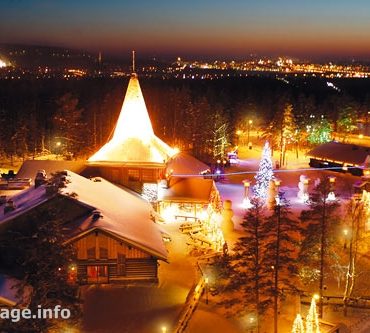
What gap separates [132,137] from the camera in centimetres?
2920

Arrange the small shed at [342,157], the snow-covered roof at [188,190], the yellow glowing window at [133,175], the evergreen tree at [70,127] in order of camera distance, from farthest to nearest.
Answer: the evergreen tree at [70,127] < the small shed at [342,157] < the yellow glowing window at [133,175] < the snow-covered roof at [188,190]

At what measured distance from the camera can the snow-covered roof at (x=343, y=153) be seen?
43.7 meters

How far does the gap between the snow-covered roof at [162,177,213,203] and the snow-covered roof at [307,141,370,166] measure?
1863cm

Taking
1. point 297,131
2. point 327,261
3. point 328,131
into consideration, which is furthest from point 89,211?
point 328,131

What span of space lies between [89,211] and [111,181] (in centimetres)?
849

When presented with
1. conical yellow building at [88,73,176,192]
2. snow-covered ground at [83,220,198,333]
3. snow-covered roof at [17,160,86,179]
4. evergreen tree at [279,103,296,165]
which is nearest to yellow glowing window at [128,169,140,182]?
conical yellow building at [88,73,176,192]

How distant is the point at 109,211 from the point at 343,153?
29.8 m

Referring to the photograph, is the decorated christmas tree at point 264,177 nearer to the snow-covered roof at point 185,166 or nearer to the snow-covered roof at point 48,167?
the snow-covered roof at point 185,166

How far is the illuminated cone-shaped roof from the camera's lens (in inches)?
1125

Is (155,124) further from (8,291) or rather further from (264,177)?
(8,291)

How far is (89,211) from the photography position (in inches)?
789

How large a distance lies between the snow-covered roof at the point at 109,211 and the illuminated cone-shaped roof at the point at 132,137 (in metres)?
3.79

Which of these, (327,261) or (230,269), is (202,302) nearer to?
(230,269)

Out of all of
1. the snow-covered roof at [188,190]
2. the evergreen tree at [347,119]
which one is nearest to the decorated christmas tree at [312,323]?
the snow-covered roof at [188,190]
